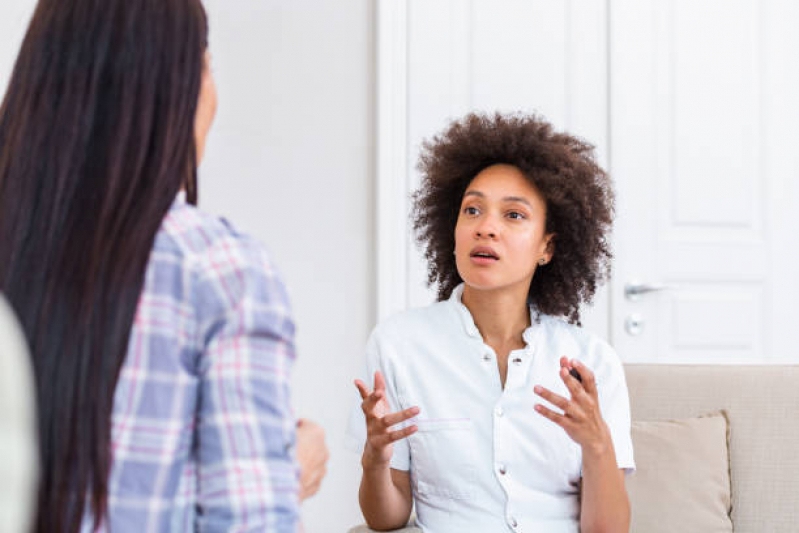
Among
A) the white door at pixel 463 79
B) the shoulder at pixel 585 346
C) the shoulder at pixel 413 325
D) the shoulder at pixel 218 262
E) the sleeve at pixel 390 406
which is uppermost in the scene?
the white door at pixel 463 79

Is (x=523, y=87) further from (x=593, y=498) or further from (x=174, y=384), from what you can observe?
(x=174, y=384)


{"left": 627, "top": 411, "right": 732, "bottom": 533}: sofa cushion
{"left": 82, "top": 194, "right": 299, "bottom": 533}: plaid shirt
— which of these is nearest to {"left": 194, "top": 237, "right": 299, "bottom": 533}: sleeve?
{"left": 82, "top": 194, "right": 299, "bottom": 533}: plaid shirt

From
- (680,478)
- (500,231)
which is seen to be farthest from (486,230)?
(680,478)

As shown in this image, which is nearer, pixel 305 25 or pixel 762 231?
pixel 305 25

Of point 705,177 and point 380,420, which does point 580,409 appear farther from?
point 705,177

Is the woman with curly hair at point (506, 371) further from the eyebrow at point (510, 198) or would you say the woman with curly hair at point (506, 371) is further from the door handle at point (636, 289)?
the door handle at point (636, 289)

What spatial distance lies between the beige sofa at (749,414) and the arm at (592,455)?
306 mm

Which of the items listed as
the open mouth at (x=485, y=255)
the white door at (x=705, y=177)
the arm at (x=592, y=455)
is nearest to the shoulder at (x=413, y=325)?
the open mouth at (x=485, y=255)

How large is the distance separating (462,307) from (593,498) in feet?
1.45

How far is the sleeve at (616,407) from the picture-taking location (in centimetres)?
161

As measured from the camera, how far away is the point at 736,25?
117 inches

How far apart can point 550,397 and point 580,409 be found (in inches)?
3.0

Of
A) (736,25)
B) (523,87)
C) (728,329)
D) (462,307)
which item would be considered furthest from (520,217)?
(736,25)

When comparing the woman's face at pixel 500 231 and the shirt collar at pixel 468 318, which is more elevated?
the woman's face at pixel 500 231
